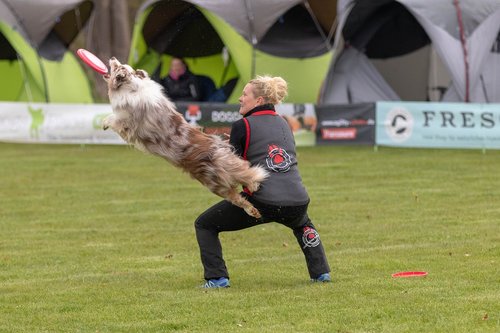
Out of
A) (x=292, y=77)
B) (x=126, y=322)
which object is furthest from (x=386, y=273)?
(x=292, y=77)

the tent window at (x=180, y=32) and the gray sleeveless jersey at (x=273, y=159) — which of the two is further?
the tent window at (x=180, y=32)

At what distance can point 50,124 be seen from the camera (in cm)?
2325

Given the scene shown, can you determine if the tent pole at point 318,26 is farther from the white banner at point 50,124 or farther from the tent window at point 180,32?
the white banner at point 50,124

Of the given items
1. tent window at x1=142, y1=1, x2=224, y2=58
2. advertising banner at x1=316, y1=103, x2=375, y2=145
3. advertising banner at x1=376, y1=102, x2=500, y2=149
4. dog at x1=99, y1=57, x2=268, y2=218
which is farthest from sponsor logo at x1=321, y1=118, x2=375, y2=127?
dog at x1=99, y1=57, x2=268, y2=218

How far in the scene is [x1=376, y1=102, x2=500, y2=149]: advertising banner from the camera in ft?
66.9

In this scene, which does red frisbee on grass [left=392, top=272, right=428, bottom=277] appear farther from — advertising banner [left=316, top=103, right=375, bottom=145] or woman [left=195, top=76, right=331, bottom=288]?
advertising banner [left=316, top=103, right=375, bottom=145]

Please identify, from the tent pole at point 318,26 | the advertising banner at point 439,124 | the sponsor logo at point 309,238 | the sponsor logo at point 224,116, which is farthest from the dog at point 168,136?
the tent pole at point 318,26

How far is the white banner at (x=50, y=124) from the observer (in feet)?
75.7

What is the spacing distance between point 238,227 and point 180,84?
1423 cm

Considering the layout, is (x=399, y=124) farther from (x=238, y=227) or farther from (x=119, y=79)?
(x=119, y=79)

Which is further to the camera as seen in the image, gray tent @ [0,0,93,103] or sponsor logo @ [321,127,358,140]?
gray tent @ [0,0,93,103]

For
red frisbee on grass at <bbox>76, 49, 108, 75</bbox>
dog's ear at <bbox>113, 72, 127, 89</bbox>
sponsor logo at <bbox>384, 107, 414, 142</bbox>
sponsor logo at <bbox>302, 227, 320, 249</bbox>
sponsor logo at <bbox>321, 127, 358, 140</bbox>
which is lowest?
sponsor logo at <bbox>321, 127, 358, 140</bbox>

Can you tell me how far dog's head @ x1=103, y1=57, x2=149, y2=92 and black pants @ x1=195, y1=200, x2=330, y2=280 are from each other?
1.45 metres

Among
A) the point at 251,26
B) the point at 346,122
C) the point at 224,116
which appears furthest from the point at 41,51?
the point at 346,122
